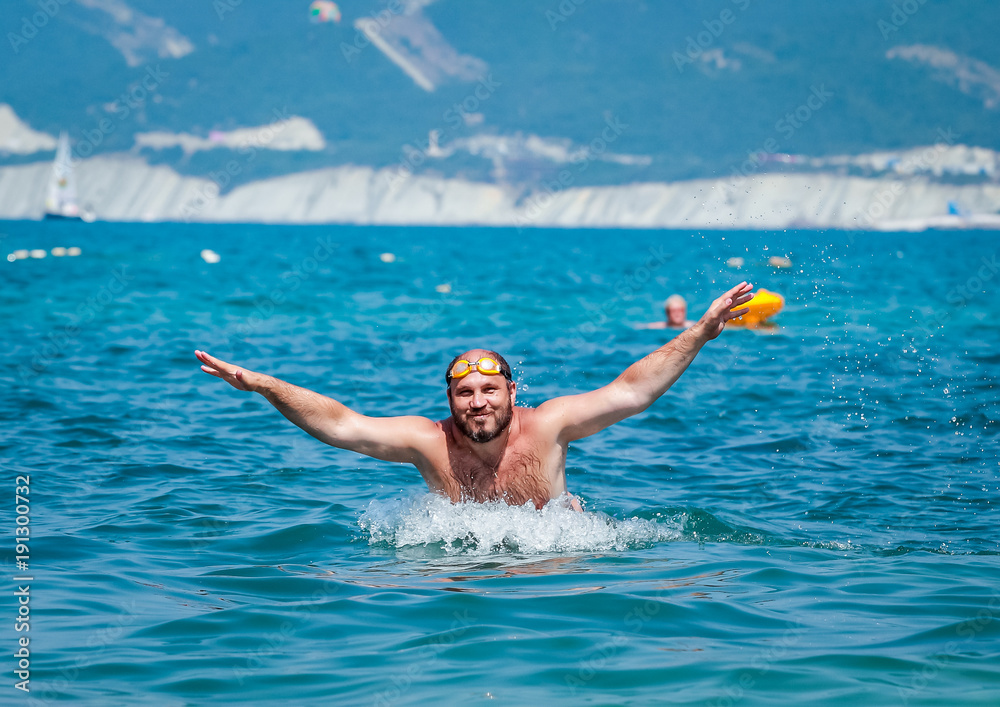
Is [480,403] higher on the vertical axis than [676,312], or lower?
lower

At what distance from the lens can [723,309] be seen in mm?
5793

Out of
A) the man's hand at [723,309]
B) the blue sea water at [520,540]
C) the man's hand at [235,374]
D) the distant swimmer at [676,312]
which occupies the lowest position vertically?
the blue sea water at [520,540]

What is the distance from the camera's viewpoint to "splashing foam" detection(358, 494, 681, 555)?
21.4ft

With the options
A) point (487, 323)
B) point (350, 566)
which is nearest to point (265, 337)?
point (487, 323)

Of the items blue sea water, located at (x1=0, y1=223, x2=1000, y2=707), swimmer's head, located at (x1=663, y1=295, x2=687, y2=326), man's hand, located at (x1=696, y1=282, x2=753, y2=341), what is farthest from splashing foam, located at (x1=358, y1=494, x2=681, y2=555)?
swimmer's head, located at (x1=663, y1=295, x2=687, y2=326)

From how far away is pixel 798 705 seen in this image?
4.28m

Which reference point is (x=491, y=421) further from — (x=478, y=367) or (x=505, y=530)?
(x=505, y=530)

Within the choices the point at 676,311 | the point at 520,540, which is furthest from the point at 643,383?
the point at 676,311

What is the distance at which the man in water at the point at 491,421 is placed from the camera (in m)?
5.95

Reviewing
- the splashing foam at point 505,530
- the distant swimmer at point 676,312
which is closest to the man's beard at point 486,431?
the splashing foam at point 505,530

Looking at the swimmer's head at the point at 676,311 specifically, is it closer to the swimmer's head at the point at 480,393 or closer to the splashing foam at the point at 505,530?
the splashing foam at the point at 505,530

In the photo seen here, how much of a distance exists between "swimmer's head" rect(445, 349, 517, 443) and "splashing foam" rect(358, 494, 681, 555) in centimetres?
55

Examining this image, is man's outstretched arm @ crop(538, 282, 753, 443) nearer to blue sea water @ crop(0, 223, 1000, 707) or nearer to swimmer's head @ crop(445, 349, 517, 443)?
swimmer's head @ crop(445, 349, 517, 443)

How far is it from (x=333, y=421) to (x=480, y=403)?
2.79ft
